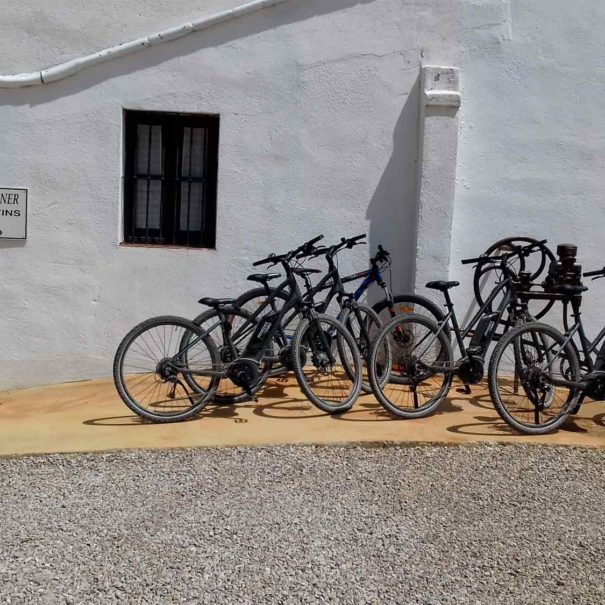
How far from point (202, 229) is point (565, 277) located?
3.18 meters

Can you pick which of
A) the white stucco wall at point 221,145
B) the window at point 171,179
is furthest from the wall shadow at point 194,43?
the window at point 171,179

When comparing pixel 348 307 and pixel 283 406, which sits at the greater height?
pixel 348 307

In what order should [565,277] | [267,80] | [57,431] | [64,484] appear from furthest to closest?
[267,80] < [565,277] < [57,431] < [64,484]

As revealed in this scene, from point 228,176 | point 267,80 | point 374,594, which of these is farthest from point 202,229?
point 374,594

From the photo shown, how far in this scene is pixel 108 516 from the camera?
3.68 m

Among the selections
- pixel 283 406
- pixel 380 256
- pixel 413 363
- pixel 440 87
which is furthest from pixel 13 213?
pixel 440 87

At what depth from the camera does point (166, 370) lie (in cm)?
505

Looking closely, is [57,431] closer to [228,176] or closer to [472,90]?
[228,176]

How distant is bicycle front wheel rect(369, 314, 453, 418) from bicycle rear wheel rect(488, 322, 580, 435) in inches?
17.3

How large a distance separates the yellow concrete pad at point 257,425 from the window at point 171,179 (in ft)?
5.10

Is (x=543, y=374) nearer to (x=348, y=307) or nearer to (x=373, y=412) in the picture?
(x=373, y=412)

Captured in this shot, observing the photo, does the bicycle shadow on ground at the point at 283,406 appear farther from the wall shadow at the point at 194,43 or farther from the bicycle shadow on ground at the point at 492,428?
the wall shadow at the point at 194,43

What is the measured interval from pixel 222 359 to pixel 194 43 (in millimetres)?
2842

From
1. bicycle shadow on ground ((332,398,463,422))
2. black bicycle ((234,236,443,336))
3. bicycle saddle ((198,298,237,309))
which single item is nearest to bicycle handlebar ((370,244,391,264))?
black bicycle ((234,236,443,336))
